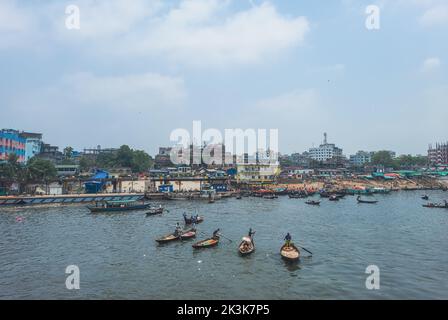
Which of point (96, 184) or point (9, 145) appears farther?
point (9, 145)

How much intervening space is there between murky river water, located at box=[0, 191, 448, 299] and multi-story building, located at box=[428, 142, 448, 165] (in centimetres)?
12844

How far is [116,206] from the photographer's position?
192ft

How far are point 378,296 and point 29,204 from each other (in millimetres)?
63867

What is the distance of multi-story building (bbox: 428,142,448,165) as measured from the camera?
158 m

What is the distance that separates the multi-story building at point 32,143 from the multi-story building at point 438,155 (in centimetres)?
16528

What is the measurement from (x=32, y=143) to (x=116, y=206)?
231 ft

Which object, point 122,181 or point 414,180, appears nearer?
point 122,181

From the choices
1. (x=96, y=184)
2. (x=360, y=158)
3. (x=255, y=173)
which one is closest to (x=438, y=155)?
(x=360, y=158)

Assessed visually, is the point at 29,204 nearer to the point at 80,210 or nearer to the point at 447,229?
the point at 80,210

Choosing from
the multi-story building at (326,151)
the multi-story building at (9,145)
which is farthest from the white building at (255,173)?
the multi-story building at (326,151)

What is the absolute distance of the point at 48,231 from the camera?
40.9 metres

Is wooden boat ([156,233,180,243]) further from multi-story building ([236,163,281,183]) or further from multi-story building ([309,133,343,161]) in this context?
multi-story building ([309,133,343,161])

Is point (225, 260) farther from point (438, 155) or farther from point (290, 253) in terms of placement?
point (438, 155)
